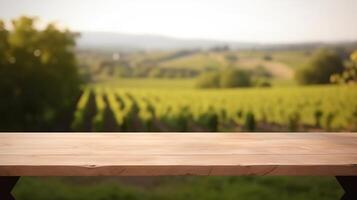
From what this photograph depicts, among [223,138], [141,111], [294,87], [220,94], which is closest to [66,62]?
[141,111]

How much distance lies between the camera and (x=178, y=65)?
371cm

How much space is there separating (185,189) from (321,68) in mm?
1710

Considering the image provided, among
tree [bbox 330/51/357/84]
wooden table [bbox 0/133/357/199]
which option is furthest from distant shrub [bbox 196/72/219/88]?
wooden table [bbox 0/133/357/199]

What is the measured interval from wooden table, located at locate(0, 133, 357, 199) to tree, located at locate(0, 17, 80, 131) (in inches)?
86.9

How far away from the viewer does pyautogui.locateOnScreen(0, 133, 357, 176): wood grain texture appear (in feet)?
3.16

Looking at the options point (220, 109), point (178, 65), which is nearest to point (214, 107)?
point (220, 109)

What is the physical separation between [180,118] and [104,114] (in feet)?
2.14

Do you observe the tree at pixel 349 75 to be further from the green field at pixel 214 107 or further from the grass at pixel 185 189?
the grass at pixel 185 189

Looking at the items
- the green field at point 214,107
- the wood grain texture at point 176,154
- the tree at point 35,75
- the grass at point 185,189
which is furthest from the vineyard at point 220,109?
the wood grain texture at point 176,154

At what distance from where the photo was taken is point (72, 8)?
11.1 ft

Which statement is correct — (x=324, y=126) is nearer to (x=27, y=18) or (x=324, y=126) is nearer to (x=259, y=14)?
(x=259, y=14)

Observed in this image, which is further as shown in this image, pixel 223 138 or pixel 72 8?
pixel 72 8

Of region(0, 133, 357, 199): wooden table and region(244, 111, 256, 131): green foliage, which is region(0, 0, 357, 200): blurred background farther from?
region(0, 133, 357, 199): wooden table

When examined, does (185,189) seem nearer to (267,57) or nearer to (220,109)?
(220,109)
